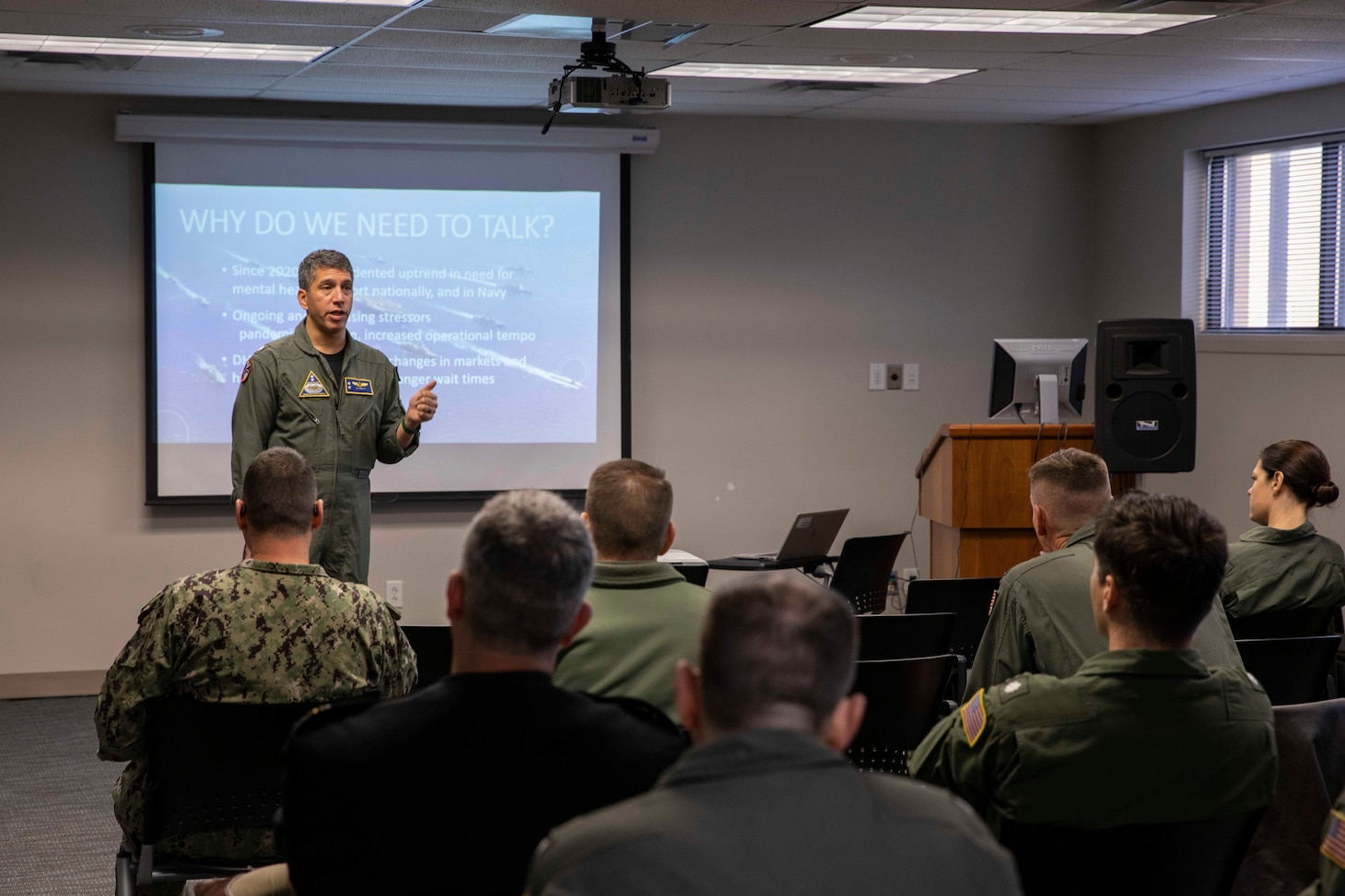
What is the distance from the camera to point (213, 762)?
2.35 m

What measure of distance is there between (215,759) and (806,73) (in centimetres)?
388

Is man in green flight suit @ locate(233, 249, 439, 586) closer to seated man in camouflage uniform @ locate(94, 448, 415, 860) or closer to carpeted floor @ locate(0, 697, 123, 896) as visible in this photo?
carpeted floor @ locate(0, 697, 123, 896)

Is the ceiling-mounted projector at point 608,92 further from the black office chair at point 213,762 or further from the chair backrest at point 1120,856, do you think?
the chair backrest at point 1120,856

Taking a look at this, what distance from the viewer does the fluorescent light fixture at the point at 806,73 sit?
523cm

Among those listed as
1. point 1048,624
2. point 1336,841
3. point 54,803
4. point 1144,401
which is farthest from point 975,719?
point 54,803

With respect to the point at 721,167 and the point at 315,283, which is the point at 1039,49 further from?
the point at 315,283

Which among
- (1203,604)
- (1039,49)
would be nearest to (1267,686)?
(1203,604)

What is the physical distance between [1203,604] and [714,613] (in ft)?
3.40

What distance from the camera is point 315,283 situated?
4297 millimetres

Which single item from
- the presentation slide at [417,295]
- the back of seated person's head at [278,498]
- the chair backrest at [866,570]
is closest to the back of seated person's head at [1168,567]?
the back of seated person's head at [278,498]

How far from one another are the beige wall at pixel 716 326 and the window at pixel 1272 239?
0.86 metres

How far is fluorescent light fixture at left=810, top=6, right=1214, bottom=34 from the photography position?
418 centimetres

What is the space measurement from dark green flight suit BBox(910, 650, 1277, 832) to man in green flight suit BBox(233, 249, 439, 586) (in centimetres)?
267

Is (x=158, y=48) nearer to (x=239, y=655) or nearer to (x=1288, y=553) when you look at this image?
(x=239, y=655)
